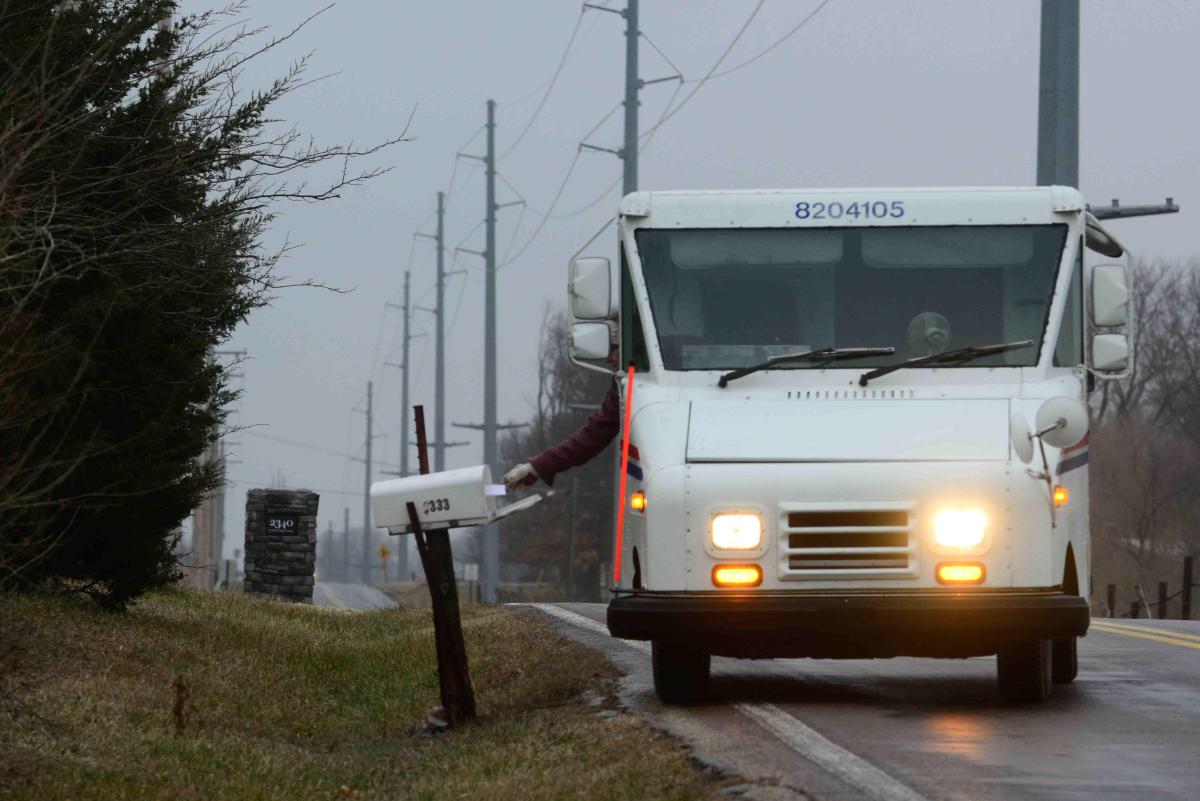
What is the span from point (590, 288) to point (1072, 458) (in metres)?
2.71

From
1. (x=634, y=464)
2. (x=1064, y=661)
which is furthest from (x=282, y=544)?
(x=634, y=464)

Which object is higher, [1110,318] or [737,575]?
[1110,318]

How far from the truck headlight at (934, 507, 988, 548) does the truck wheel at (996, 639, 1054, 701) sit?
1.12m

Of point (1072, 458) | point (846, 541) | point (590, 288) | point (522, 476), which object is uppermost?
point (590, 288)

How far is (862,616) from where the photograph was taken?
33.9 ft

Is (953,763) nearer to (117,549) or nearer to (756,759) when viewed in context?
(756,759)

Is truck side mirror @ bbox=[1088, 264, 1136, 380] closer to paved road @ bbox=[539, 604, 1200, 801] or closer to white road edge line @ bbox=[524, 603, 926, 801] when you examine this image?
paved road @ bbox=[539, 604, 1200, 801]

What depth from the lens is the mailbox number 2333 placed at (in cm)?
1171

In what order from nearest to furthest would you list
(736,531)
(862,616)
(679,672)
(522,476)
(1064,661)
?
(862,616), (736,531), (679,672), (522,476), (1064,661)

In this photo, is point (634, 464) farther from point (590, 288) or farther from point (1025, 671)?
point (1025, 671)

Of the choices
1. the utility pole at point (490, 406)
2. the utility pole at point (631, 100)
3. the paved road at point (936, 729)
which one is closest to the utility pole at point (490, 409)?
the utility pole at point (490, 406)

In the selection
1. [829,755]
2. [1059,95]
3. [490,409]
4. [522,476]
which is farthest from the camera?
[490,409]

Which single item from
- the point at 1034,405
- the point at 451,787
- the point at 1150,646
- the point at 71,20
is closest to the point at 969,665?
the point at 1150,646

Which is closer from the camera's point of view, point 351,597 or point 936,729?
point 936,729
